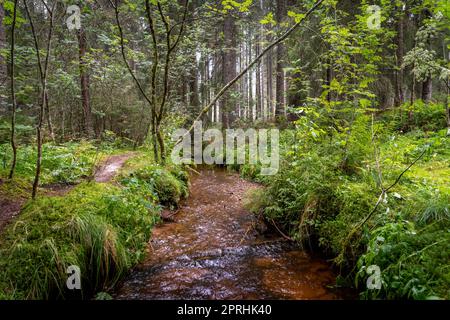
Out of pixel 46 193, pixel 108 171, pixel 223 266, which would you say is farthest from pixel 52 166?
pixel 223 266

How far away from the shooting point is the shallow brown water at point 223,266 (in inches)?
140

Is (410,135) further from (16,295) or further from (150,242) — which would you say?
(16,295)

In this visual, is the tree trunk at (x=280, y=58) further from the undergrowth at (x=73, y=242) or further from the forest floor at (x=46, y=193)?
the undergrowth at (x=73, y=242)

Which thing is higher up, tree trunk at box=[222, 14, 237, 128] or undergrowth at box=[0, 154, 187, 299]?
tree trunk at box=[222, 14, 237, 128]

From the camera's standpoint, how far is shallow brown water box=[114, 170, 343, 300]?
3.55m

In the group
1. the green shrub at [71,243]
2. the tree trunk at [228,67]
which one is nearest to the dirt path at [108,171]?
the green shrub at [71,243]

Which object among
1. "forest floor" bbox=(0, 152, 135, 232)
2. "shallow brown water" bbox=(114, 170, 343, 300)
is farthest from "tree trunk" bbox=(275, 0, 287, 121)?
"shallow brown water" bbox=(114, 170, 343, 300)

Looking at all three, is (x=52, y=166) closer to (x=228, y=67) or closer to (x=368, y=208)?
(x=368, y=208)

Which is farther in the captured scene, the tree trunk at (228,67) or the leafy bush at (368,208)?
the tree trunk at (228,67)

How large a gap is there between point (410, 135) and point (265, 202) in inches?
231

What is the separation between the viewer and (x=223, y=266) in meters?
4.17

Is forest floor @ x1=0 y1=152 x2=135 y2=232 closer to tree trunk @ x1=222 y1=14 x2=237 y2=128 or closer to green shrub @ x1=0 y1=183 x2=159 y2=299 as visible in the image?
green shrub @ x1=0 y1=183 x2=159 y2=299

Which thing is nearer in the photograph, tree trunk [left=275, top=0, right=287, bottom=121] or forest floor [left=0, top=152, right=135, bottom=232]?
forest floor [left=0, top=152, right=135, bottom=232]

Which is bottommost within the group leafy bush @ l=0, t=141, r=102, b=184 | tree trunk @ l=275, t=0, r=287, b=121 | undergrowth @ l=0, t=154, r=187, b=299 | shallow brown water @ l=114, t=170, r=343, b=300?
shallow brown water @ l=114, t=170, r=343, b=300
